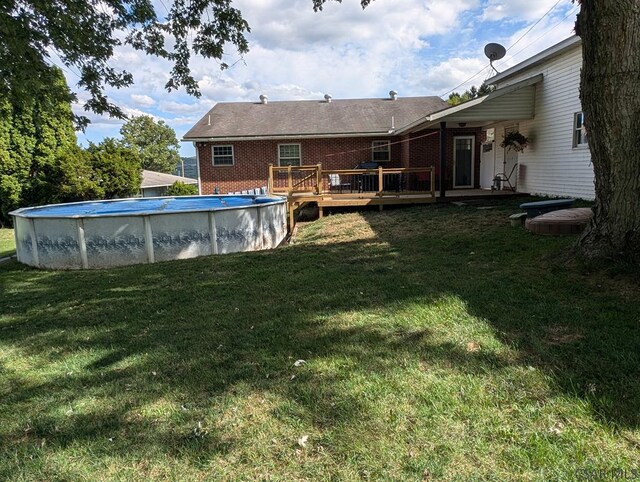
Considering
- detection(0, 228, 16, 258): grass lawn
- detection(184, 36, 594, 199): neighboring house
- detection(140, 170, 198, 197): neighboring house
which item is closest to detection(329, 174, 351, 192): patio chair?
detection(184, 36, 594, 199): neighboring house

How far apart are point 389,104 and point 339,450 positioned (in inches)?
880

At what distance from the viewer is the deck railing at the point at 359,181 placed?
48.1 feet

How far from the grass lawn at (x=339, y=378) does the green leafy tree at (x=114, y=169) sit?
15.9 metres

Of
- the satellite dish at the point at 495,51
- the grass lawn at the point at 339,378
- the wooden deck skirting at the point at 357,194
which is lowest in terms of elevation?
the grass lawn at the point at 339,378

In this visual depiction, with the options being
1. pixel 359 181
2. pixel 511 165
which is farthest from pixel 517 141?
pixel 359 181

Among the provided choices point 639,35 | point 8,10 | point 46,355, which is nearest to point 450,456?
point 46,355

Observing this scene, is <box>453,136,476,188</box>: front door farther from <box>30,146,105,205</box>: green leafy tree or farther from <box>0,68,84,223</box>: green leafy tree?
<box>0,68,84,223</box>: green leafy tree

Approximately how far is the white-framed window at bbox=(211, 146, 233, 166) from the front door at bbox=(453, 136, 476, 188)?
10.1 meters

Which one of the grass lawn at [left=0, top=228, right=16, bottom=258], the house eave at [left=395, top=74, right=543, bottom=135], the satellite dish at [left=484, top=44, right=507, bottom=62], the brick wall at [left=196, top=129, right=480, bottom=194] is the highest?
the satellite dish at [left=484, top=44, right=507, bottom=62]

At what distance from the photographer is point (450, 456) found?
7.50 ft

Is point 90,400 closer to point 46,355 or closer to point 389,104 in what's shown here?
point 46,355

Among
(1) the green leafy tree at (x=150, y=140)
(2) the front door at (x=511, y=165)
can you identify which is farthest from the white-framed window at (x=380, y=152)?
(1) the green leafy tree at (x=150, y=140)

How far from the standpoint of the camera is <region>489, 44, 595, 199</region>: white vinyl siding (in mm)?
11391

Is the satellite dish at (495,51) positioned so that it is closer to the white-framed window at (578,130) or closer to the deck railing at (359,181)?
the deck railing at (359,181)
